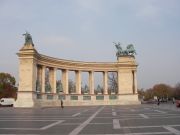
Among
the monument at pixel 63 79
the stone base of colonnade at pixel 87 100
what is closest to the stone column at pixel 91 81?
the monument at pixel 63 79

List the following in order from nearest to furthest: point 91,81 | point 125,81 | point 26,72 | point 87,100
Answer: point 26,72
point 87,100
point 91,81
point 125,81

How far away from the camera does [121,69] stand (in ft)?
287

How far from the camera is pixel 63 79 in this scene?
3260 inches

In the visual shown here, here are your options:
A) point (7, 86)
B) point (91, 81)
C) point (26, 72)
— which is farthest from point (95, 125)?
point (7, 86)

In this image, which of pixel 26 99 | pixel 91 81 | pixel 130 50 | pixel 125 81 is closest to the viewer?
pixel 26 99

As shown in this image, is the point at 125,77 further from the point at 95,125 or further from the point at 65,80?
the point at 95,125

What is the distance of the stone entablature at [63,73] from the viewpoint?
222ft

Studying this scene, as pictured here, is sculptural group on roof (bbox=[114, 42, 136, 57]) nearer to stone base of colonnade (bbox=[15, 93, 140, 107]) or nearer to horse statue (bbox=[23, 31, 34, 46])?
stone base of colonnade (bbox=[15, 93, 140, 107])

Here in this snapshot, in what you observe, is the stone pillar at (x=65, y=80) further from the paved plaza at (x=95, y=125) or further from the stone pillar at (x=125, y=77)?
the paved plaza at (x=95, y=125)

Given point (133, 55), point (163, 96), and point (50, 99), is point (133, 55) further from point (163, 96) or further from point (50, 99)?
point (163, 96)

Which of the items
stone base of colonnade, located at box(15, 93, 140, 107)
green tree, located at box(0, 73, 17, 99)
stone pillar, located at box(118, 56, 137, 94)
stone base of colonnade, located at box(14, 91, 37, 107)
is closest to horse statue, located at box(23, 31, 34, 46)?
stone base of colonnade, located at box(14, 91, 37, 107)

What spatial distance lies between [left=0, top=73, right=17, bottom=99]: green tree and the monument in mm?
27603

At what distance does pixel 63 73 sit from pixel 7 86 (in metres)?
35.4

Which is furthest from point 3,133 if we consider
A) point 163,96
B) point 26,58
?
point 163,96
